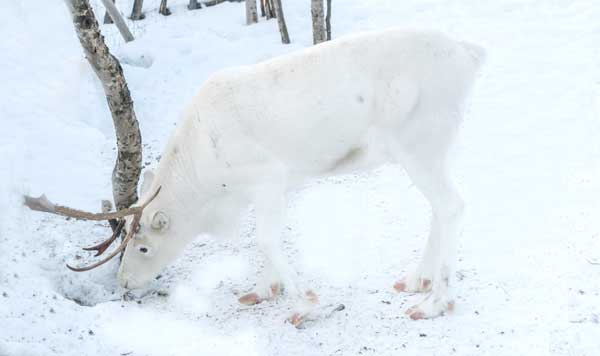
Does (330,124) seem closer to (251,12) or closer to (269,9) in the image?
(251,12)

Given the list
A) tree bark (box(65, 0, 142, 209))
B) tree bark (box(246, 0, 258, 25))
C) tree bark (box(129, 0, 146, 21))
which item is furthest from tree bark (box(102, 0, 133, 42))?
tree bark (box(65, 0, 142, 209))

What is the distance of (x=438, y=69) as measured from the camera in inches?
187

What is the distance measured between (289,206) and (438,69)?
7.76ft

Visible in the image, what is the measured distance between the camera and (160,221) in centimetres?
500

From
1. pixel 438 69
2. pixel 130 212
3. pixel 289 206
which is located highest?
pixel 438 69

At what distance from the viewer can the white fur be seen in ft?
15.5

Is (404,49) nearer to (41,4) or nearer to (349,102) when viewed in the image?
(349,102)

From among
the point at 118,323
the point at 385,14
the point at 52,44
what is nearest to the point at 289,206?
the point at 118,323

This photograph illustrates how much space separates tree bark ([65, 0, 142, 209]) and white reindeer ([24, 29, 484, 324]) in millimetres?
716

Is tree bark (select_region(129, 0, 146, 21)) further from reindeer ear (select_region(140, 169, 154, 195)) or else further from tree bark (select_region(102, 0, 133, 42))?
reindeer ear (select_region(140, 169, 154, 195))

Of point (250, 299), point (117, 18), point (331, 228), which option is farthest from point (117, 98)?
point (117, 18)

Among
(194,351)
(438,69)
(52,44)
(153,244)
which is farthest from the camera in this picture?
(52,44)

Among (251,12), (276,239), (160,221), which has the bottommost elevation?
(251,12)

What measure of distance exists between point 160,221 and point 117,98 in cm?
107
